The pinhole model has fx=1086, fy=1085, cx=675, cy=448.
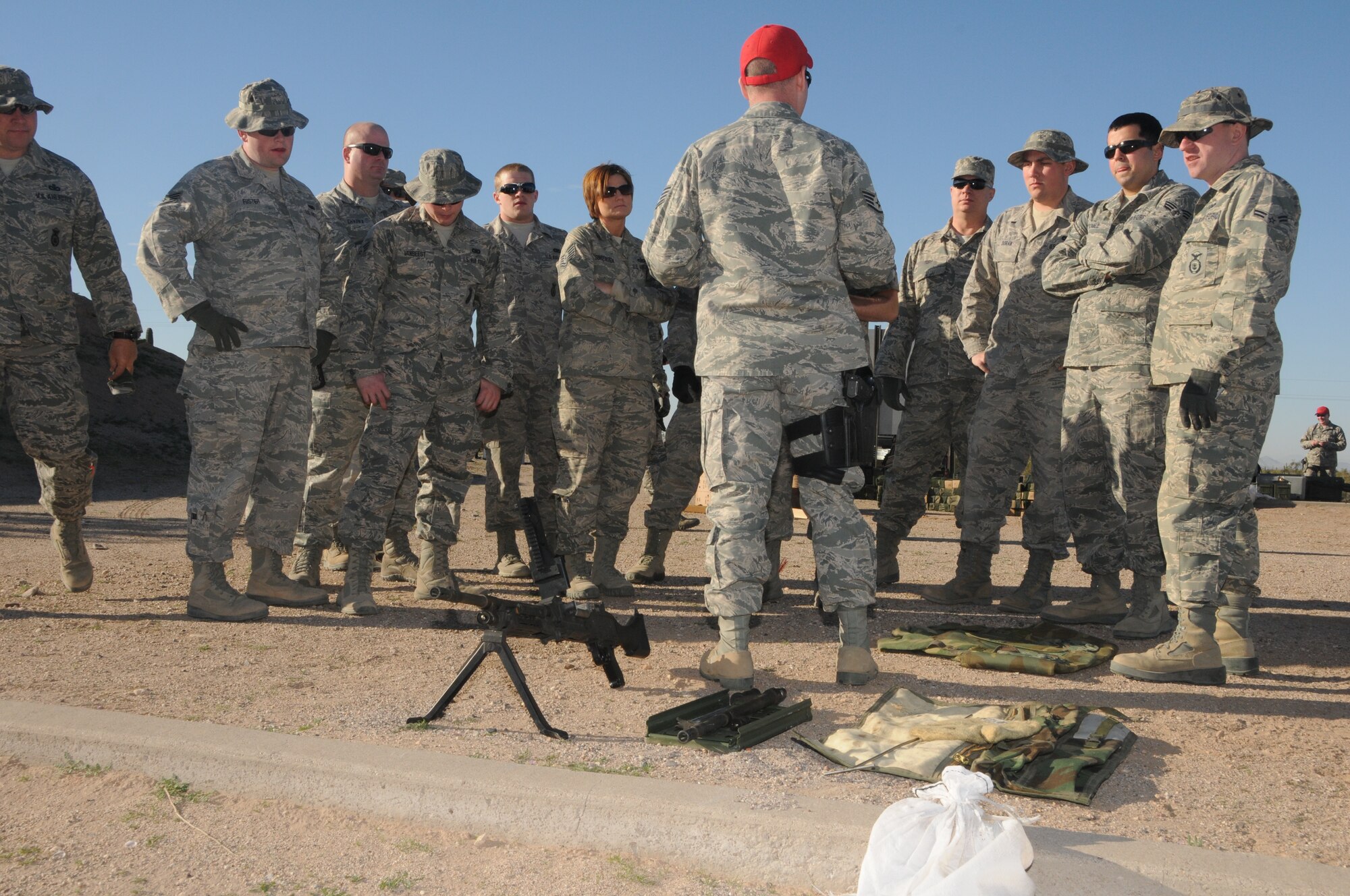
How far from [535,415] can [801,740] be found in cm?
403

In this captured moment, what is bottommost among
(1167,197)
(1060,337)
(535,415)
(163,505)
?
(163,505)

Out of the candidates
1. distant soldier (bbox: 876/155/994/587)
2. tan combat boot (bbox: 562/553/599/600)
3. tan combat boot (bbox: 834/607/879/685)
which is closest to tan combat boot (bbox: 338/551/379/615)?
tan combat boot (bbox: 562/553/599/600)

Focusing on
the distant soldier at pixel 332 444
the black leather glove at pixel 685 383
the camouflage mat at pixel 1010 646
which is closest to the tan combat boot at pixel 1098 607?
the camouflage mat at pixel 1010 646

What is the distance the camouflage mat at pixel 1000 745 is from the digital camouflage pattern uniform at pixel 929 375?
314 cm

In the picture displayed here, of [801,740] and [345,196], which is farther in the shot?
[345,196]

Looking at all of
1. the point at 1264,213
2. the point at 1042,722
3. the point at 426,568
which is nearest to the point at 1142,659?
the point at 1042,722

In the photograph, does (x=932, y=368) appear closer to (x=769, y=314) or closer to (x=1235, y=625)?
(x=1235, y=625)

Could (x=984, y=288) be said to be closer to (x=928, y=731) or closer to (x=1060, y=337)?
(x=1060, y=337)

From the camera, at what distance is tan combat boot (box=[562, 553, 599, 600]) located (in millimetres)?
6016

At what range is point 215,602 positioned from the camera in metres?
5.44

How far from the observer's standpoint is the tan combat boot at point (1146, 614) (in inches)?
215

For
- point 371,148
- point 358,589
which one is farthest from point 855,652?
point 371,148

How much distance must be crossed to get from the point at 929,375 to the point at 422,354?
3.15m

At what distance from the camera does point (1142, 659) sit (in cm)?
460
